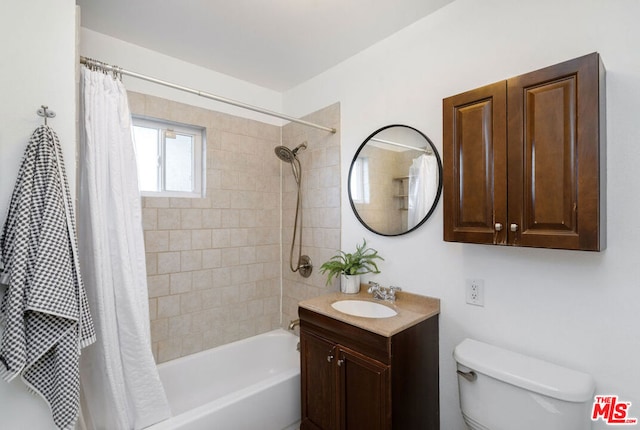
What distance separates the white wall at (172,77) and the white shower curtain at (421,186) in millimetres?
1530

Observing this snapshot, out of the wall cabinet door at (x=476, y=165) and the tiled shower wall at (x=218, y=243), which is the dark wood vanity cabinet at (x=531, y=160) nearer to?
the wall cabinet door at (x=476, y=165)

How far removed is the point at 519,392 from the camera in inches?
44.4

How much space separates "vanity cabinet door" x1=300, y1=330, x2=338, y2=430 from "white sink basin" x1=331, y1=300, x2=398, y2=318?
0.24m

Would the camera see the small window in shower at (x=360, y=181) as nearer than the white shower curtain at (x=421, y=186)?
No

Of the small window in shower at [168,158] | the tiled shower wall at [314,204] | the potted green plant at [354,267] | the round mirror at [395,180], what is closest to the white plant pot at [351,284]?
the potted green plant at [354,267]

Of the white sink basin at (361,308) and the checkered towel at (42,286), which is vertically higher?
the checkered towel at (42,286)

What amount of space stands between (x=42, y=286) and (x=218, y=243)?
1350 millimetres

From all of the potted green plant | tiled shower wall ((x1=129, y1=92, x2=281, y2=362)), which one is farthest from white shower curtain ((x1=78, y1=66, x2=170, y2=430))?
the potted green plant

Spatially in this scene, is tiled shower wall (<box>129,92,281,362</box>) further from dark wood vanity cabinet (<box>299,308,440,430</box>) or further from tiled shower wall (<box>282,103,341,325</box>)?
dark wood vanity cabinet (<box>299,308,440,430</box>)

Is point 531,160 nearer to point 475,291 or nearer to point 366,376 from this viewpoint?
point 475,291

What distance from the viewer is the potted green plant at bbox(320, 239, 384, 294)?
199cm

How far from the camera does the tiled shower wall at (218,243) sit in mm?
2129

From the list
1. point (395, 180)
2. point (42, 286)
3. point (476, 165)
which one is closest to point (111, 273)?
point (42, 286)

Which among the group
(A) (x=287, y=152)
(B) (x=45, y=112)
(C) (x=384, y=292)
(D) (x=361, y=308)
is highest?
(A) (x=287, y=152)
